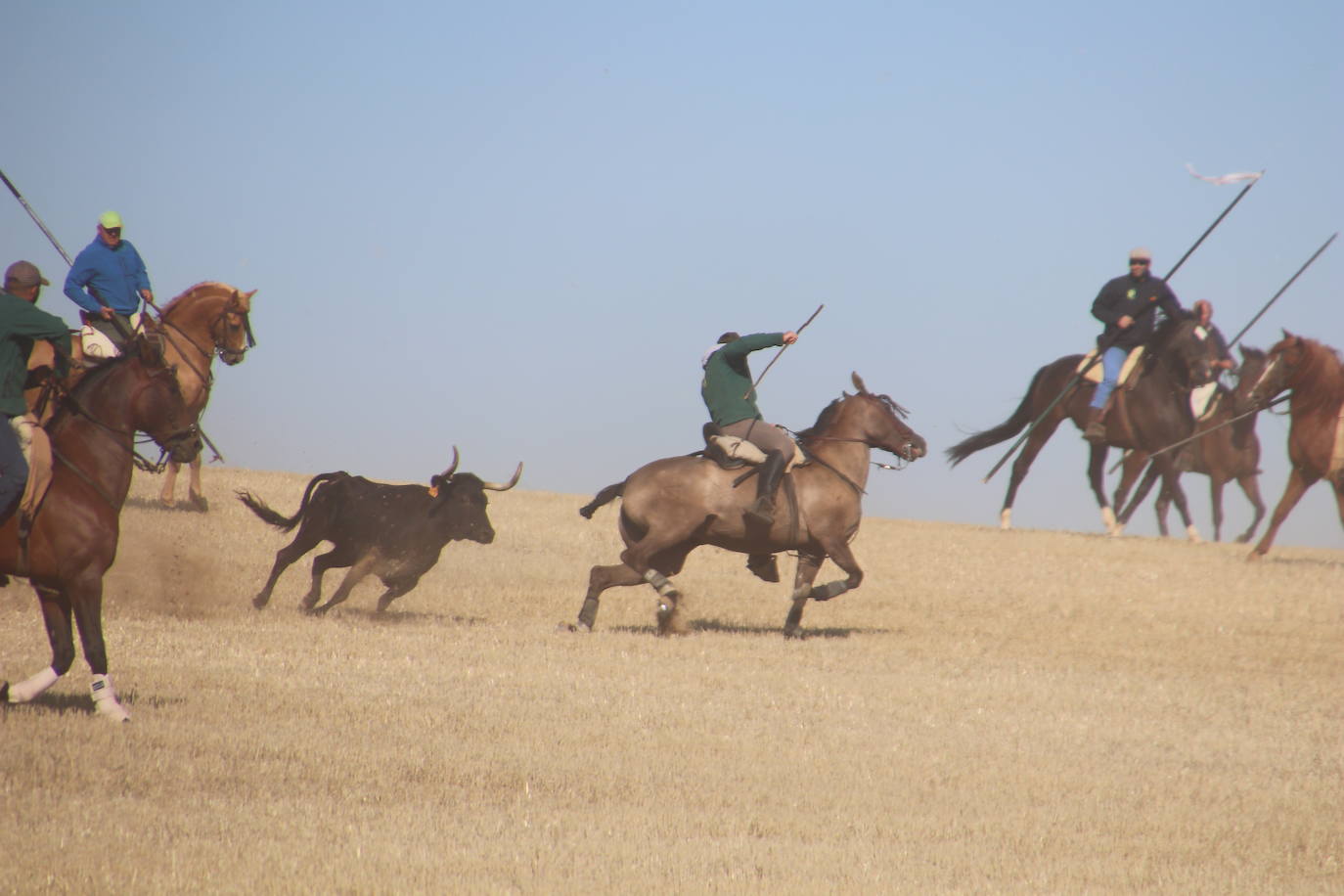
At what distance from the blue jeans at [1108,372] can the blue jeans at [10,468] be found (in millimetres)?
17637

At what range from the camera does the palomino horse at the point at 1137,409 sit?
73.3 ft

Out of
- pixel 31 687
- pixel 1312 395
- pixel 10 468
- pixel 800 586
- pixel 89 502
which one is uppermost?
pixel 1312 395

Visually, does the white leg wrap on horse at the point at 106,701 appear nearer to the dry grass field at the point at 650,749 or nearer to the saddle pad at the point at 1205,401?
the dry grass field at the point at 650,749

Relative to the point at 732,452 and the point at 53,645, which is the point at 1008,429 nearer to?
the point at 732,452

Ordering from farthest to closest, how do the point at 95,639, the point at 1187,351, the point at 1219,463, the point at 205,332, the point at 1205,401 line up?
the point at 1219,463 < the point at 1205,401 < the point at 1187,351 < the point at 205,332 < the point at 95,639

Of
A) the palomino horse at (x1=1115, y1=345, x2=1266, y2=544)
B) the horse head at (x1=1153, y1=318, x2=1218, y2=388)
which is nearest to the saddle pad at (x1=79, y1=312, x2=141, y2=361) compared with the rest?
the horse head at (x1=1153, y1=318, x2=1218, y2=388)

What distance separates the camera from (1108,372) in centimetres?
2278

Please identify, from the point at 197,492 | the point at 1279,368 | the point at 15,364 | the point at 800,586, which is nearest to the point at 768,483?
the point at 800,586

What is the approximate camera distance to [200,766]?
791 cm

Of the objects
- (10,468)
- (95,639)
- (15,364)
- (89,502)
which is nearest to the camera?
(10,468)

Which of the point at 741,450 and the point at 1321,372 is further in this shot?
the point at 1321,372

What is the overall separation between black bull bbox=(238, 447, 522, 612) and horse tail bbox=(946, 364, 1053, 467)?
11425 mm

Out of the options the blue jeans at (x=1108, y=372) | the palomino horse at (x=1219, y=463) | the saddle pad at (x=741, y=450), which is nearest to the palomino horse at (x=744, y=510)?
the saddle pad at (x=741, y=450)

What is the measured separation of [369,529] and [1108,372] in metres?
12.7
